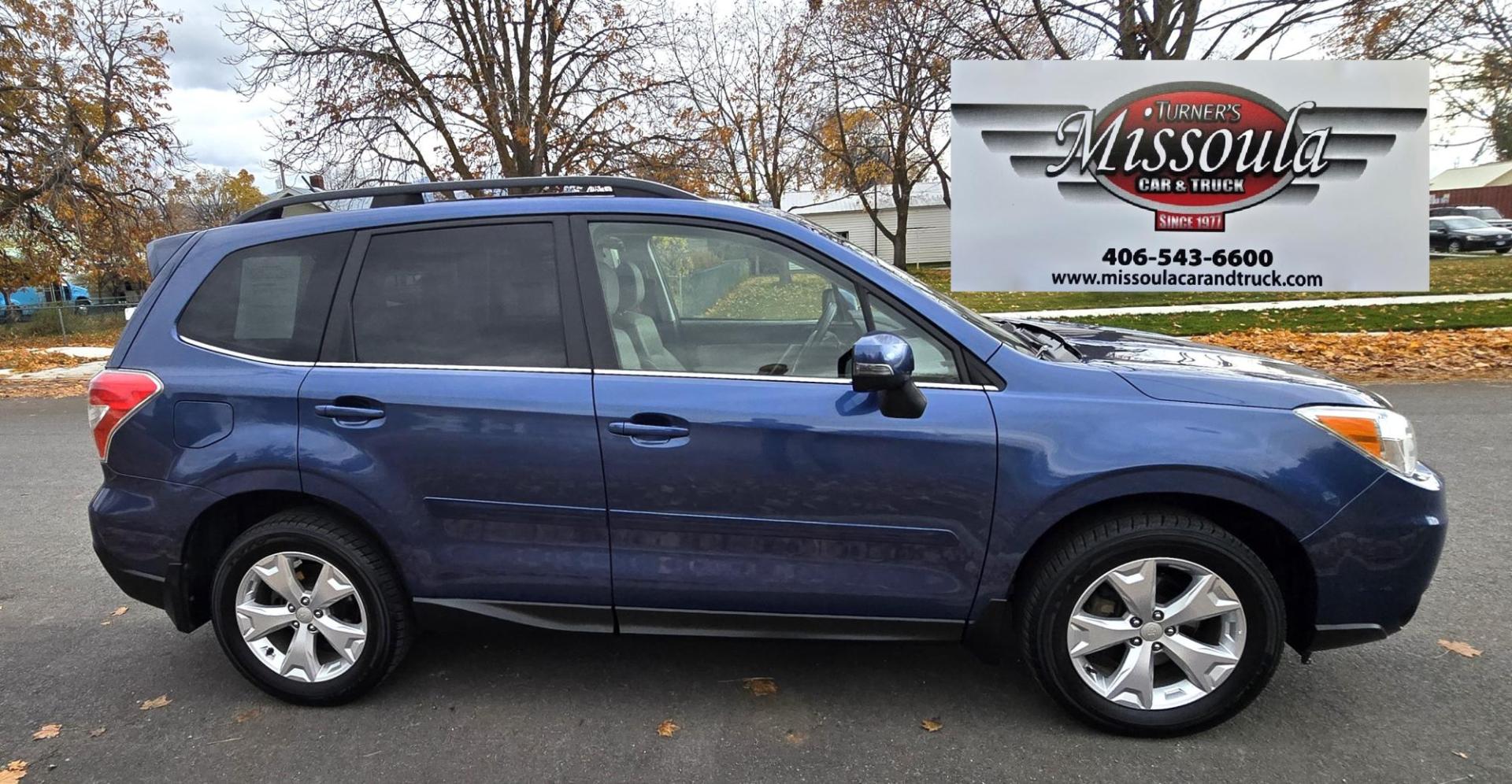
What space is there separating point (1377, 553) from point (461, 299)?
300 cm

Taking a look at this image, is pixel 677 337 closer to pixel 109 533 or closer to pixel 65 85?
pixel 109 533

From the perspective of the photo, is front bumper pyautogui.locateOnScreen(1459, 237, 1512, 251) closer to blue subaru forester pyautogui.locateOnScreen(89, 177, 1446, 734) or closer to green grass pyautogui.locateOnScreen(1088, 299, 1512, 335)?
green grass pyautogui.locateOnScreen(1088, 299, 1512, 335)

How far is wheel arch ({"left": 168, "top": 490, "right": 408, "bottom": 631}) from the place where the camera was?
3.06 meters

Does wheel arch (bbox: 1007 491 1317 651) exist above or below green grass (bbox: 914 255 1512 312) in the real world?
below

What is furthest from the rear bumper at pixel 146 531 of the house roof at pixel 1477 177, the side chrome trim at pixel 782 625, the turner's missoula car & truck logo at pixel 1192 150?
the house roof at pixel 1477 177

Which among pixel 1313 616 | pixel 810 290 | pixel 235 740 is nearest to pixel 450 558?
pixel 235 740

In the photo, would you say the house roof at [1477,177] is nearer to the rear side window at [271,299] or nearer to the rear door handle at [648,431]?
the rear door handle at [648,431]

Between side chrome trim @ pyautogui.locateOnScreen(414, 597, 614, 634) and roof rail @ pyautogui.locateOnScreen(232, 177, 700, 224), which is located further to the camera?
roof rail @ pyautogui.locateOnScreen(232, 177, 700, 224)

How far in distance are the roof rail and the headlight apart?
2.11 meters

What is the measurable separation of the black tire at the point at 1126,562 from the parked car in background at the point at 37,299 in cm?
2726

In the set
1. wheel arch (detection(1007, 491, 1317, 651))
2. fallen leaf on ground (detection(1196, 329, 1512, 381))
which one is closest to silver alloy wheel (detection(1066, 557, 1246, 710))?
wheel arch (detection(1007, 491, 1317, 651))

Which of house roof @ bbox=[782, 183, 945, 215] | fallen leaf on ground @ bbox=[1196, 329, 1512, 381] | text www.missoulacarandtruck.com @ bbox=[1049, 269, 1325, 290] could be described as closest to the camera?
fallen leaf on ground @ bbox=[1196, 329, 1512, 381]

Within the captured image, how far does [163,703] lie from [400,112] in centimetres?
1632

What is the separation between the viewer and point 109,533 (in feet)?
10.3
